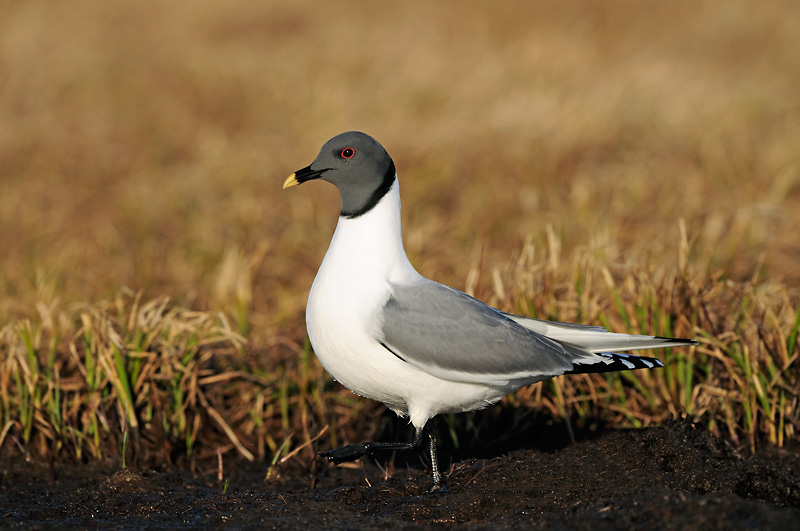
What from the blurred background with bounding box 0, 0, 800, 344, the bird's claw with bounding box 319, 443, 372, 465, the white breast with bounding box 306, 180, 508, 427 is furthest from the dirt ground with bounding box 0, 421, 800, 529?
the blurred background with bounding box 0, 0, 800, 344

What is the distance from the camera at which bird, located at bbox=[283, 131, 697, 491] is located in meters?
3.52

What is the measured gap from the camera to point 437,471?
3645mm

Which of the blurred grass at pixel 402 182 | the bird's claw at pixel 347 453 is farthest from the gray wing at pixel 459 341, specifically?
the blurred grass at pixel 402 182

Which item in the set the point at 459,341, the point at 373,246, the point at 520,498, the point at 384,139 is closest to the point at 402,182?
the point at 384,139

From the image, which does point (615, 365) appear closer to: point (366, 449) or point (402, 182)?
point (366, 449)

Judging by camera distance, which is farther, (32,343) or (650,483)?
(32,343)

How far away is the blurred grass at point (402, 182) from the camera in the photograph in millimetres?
4785

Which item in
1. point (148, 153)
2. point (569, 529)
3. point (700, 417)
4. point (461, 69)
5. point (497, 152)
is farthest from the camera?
point (461, 69)

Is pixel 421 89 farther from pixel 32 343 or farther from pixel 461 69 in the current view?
pixel 32 343

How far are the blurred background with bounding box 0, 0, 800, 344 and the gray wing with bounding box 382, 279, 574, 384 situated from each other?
4.02ft

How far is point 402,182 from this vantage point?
29.4 ft

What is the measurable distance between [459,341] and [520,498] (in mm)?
A: 675

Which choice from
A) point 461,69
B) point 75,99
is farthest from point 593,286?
point 75,99

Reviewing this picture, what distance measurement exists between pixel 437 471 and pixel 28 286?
4683mm
